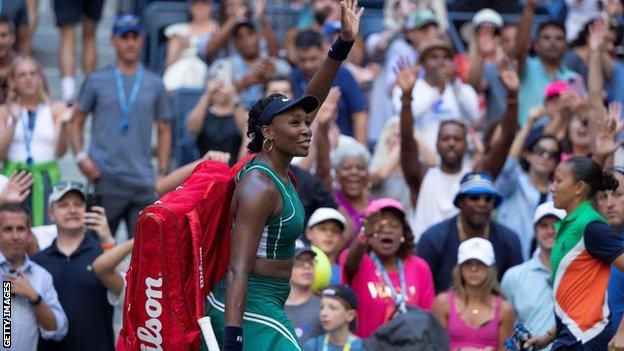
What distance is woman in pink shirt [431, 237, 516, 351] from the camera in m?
10.3

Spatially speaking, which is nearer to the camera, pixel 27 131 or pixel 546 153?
pixel 546 153

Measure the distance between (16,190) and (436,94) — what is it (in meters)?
4.85

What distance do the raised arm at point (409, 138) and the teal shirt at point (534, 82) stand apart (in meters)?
2.26

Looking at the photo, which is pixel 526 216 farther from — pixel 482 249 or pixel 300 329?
pixel 300 329

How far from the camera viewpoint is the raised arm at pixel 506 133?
12344 mm

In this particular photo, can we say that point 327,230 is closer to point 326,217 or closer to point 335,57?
point 326,217

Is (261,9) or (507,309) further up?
(261,9)

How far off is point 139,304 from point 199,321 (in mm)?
353

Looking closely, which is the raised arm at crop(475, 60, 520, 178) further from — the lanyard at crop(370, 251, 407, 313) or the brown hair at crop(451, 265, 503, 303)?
the brown hair at crop(451, 265, 503, 303)

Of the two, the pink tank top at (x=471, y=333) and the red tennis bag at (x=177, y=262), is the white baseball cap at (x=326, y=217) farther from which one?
the red tennis bag at (x=177, y=262)

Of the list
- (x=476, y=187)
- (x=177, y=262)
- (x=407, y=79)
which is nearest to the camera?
(x=177, y=262)

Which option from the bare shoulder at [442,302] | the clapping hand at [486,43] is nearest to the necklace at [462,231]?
the bare shoulder at [442,302]

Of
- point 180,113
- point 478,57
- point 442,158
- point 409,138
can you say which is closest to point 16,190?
point 409,138

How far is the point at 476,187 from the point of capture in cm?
1127
